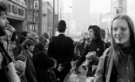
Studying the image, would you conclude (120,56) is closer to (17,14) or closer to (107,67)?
(107,67)

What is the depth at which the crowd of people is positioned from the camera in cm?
275

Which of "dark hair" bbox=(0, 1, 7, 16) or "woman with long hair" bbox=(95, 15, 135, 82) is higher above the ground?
"dark hair" bbox=(0, 1, 7, 16)

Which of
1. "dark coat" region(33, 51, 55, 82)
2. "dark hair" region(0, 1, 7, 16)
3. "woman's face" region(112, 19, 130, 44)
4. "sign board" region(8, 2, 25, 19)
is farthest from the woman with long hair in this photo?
"sign board" region(8, 2, 25, 19)

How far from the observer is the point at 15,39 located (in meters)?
5.64

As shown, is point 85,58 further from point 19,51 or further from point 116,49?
point 116,49

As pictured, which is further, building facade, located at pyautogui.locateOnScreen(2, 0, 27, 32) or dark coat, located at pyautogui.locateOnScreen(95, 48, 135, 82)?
building facade, located at pyautogui.locateOnScreen(2, 0, 27, 32)

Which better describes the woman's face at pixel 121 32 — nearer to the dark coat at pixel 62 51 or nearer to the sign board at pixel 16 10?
the dark coat at pixel 62 51

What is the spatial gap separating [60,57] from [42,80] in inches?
53.5

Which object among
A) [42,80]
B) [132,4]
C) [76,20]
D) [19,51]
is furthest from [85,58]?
[76,20]

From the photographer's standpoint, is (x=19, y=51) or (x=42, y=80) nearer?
(x=19, y=51)

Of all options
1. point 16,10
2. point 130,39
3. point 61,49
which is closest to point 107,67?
point 130,39

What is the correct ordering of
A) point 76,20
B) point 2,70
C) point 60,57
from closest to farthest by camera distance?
point 2,70 → point 60,57 → point 76,20

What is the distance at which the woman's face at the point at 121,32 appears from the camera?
2.77 m

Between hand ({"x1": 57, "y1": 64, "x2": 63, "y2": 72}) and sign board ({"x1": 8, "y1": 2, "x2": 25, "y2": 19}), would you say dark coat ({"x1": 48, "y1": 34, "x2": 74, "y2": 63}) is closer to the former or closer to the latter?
hand ({"x1": 57, "y1": 64, "x2": 63, "y2": 72})
